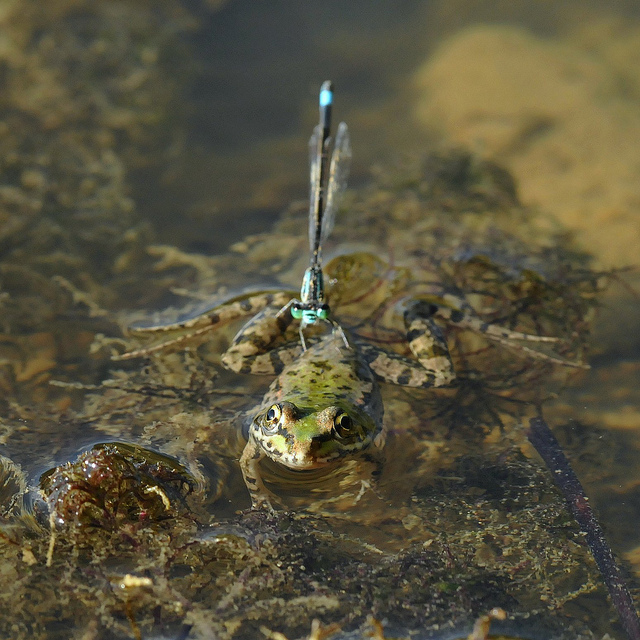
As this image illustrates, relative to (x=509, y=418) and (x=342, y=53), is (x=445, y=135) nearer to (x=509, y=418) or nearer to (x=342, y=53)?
(x=342, y=53)

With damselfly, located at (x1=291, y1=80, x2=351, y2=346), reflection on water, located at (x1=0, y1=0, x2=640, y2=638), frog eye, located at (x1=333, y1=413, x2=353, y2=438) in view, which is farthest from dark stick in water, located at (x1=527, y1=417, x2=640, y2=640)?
damselfly, located at (x1=291, y1=80, x2=351, y2=346)

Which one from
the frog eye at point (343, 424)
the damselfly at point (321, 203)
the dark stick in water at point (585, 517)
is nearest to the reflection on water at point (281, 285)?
the dark stick in water at point (585, 517)

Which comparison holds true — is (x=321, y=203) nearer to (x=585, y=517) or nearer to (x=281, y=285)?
(x=281, y=285)

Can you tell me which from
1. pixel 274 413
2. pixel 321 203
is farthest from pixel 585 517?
pixel 321 203

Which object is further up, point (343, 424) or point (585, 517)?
point (343, 424)

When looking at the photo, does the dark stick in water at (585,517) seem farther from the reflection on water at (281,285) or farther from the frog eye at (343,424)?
the frog eye at (343,424)

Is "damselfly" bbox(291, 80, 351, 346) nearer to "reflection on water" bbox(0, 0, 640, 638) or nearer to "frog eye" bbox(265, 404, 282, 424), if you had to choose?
"reflection on water" bbox(0, 0, 640, 638)

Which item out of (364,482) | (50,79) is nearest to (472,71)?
(50,79)
